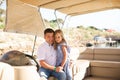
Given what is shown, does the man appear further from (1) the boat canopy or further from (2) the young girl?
(1) the boat canopy


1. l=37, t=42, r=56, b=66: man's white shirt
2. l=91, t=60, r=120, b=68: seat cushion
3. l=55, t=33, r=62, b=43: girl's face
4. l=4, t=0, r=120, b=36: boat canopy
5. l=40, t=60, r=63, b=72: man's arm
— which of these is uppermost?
l=4, t=0, r=120, b=36: boat canopy

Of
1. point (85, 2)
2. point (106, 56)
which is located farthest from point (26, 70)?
point (106, 56)

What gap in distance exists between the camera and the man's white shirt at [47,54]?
3713mm

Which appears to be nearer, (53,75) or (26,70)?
(26,70)

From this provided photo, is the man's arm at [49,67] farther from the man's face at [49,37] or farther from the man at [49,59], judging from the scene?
the man's face at [49,37]

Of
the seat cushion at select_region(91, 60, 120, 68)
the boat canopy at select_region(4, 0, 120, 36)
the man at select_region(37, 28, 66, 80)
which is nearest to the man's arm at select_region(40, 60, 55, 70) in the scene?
the man at select_region(37, 28, 66, 80)

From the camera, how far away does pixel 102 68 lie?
592cm

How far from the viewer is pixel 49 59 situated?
12.2 ft

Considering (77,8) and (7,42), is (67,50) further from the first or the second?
(7,42)

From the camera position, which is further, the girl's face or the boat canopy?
the boat canopy

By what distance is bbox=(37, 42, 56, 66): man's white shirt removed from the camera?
3713 mm

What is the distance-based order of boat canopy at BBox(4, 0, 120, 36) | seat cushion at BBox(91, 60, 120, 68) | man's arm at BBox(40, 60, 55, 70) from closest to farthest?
man's arm at BBox(40, 60, 55, 70), boat canopy at BBox(4, 0, 120, 36), seat cushion at BBox(91, 60, 120, 68)

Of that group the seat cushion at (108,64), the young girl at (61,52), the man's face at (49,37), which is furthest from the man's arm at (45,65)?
the seat cushion at (108,64)

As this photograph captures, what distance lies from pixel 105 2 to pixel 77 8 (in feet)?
2.76
